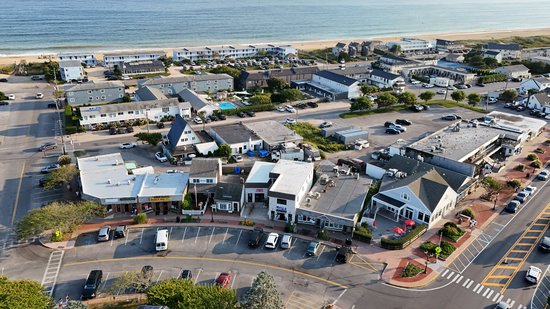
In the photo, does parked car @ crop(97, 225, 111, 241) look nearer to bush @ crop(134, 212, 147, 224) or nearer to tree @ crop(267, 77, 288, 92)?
bush @ crop(134, 212, 147, 224)

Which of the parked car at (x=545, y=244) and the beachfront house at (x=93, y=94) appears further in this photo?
the beachfront house at (x=93, y=94)

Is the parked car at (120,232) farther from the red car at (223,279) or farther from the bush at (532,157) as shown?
the bush at (532,157)

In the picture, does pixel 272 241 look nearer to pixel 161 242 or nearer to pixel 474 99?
pixel 161 242

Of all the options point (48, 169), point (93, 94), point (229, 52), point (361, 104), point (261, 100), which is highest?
point (229, 52)

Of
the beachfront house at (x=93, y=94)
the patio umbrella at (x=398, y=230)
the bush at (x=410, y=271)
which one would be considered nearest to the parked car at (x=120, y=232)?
the bush at (x=410, y=271)

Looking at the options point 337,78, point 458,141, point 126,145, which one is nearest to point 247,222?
point 126,145

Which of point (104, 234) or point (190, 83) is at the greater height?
point (190, 83)
